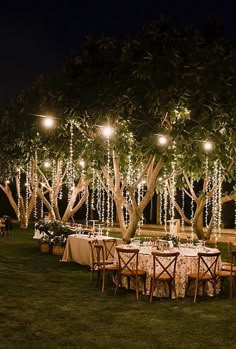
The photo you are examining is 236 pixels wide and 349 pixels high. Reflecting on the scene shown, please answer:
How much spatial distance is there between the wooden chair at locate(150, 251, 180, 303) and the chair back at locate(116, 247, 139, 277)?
0.34 meters

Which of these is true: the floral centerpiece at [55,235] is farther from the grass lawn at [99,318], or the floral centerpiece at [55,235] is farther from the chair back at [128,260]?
the chair back at [128,260]

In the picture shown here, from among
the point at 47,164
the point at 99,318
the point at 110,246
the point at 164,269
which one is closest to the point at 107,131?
the point at 110,246

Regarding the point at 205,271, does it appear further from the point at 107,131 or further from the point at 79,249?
the point at 79,249

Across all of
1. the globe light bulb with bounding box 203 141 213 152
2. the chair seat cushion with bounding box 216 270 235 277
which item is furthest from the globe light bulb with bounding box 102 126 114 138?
the chair seat cushion with bounding box 216 270 235 277

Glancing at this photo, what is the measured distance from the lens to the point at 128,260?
888 cm

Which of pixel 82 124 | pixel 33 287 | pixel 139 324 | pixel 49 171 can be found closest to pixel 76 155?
pixel 82 124

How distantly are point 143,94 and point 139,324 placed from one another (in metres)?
5.37

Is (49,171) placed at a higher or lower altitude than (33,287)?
higher

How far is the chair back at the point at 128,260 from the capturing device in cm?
862

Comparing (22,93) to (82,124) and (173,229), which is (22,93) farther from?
(173,229)

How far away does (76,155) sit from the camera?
13.6 metres

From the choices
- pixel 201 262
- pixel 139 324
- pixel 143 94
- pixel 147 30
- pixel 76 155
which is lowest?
pixel 139 324

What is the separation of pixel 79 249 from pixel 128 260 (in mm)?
3757

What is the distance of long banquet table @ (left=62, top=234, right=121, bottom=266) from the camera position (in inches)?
475
